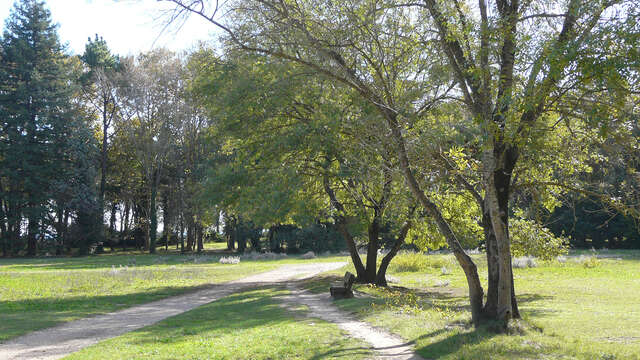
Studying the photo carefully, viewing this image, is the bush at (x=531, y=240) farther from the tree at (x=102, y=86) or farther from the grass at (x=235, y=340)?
the tree at (x=102, y=86)

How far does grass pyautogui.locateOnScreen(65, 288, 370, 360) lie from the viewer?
9.58 m

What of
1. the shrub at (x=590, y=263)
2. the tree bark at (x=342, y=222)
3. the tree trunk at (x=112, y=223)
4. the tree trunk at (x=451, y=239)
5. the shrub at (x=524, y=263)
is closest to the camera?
the tree trunk at (x=451, y=239)

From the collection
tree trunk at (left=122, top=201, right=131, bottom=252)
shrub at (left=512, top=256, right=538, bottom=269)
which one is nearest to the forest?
shrub at (left=512, top=256, right=538, bottom=269)

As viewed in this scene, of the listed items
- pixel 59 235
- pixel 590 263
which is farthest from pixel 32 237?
pixel 590 263

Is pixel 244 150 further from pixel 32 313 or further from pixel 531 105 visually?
pixel 531 105

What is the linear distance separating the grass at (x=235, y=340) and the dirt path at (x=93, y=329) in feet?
1.98

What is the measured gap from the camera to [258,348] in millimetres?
9969

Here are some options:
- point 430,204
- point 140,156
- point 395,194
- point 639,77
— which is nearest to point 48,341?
point 430,204

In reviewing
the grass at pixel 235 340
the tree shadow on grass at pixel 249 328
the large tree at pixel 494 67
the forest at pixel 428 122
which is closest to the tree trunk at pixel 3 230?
the forest at pixel 428 122

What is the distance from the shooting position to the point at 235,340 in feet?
35.8

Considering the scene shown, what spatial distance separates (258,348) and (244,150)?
1173 centimetres

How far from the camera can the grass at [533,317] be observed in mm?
9328

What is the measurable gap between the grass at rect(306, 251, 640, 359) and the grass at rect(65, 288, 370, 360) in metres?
1.58

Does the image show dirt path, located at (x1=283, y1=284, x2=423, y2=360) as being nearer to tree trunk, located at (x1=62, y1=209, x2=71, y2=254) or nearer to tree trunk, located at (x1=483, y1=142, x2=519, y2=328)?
tree trunk, located at (x1=483, y1=142, x2=519, y2=328)
